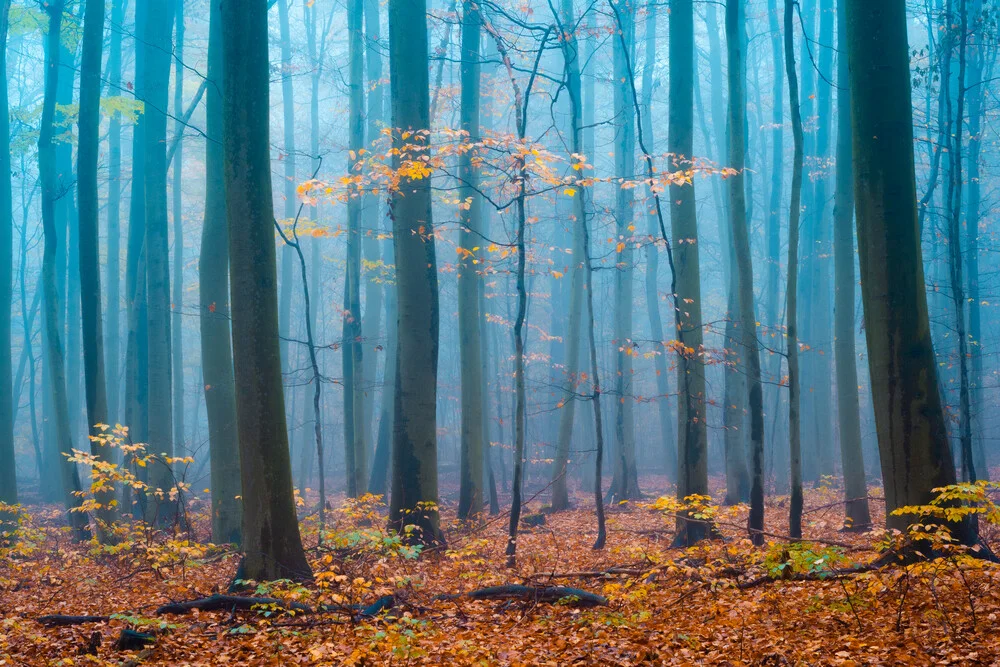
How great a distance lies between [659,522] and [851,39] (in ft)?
28.4

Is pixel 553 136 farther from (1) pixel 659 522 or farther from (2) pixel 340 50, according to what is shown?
(1) pixel 659 522

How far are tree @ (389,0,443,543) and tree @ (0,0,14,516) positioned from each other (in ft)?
23.6

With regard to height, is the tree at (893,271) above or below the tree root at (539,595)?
above

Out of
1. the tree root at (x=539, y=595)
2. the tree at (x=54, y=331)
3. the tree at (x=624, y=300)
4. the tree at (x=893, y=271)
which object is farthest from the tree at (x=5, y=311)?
the tree at (x=893, y=271)

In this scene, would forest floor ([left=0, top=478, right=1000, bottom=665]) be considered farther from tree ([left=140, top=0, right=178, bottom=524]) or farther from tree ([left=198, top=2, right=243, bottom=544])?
tree ([left=140, top=0, right=178, bottom=524])

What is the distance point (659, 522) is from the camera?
40.8 ft

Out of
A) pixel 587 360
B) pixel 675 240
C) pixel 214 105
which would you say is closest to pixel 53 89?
pixel 214 105

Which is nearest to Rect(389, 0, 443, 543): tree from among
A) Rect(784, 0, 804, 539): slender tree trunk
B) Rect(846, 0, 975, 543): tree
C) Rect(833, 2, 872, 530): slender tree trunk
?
Rect(784, 0, 804, 539): slender tree trunk

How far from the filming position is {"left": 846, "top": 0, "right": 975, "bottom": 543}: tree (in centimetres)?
552

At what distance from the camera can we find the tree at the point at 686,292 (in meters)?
8.80

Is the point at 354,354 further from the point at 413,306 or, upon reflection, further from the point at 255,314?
the point at 255,314

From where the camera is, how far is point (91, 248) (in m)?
10.4

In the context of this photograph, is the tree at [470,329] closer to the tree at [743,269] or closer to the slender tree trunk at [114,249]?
the tree at [743,269]

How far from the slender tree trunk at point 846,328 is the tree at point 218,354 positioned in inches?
349
